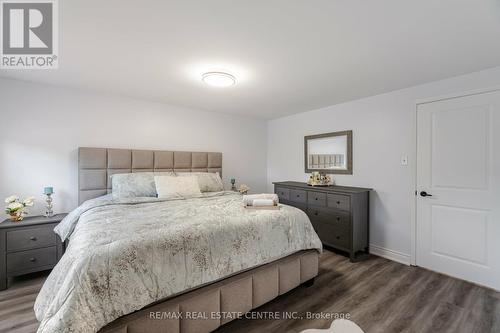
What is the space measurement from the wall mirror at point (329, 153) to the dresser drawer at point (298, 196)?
1.92 ft

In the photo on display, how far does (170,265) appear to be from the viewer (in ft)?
4.60

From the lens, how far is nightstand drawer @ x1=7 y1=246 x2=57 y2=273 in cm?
221

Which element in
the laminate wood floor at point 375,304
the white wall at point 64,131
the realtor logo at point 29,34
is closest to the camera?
the realtor logo at point 29,34

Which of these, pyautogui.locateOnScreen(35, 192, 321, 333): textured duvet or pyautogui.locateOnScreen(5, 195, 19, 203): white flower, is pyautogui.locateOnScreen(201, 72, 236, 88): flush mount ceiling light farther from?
pyautogui.locateOnScreen(5, 195, 19, 203): white flower

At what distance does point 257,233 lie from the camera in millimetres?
1856

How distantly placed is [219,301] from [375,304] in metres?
1.44

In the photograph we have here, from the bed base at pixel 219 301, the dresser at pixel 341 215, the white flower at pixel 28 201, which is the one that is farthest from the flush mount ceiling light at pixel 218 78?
the white flower at pixel 28 201

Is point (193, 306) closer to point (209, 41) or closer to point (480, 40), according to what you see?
point (209, 41)

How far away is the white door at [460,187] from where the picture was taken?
7.23 feet

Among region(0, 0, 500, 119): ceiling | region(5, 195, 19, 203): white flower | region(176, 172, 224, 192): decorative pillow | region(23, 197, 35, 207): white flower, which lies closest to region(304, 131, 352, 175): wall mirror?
region(0, 0, 500, 119): ceiling

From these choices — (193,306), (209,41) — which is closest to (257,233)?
(193,306)

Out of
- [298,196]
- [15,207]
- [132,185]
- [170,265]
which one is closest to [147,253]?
[170,265]

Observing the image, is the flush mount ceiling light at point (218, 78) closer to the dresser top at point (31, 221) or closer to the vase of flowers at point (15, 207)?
the dresser top at point (31, 221)

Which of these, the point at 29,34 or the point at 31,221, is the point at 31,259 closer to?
the point at 31,221
